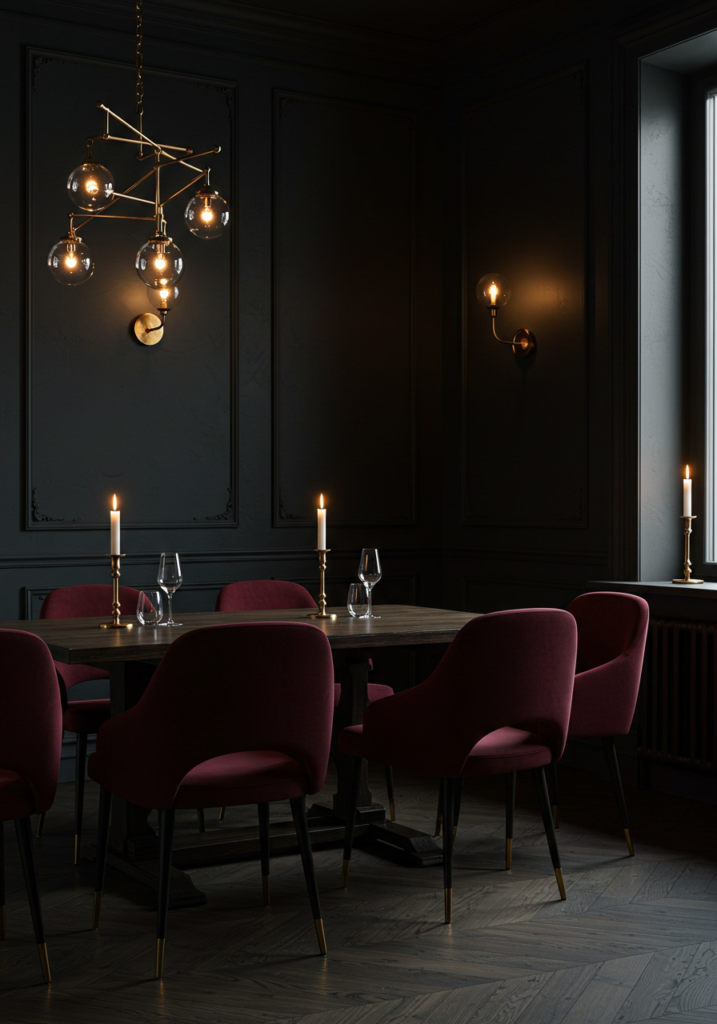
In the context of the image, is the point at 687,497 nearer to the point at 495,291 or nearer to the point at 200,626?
the point at 495,291

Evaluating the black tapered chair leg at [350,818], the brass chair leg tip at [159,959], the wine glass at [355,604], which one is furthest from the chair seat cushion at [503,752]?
the brass chair leg tip at [159,959]

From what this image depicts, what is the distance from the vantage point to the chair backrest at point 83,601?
14.0 ft

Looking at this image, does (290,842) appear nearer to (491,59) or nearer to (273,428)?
(273,428)

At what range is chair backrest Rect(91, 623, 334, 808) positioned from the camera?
277 cm

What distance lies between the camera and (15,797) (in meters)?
2.77

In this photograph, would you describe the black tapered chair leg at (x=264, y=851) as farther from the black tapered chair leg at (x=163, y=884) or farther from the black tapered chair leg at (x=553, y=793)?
the black tapered chair leg at (x=553, y=793)

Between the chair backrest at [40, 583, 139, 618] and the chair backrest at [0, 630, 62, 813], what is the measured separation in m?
1.45

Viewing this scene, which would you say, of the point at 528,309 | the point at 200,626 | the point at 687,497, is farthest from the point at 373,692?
the point at 528,309

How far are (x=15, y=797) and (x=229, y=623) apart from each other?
3.70ft

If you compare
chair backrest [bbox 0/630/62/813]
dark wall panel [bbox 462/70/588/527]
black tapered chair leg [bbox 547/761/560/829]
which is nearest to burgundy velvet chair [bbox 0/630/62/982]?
chair backrest [bbox 0/630/62/813]

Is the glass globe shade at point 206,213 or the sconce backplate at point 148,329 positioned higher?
the glass globe shade at point 206,213

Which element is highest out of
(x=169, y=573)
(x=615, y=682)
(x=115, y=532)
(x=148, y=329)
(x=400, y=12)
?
(x=400, y=12)

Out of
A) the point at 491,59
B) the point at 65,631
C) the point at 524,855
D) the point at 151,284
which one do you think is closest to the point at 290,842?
the point at 524,855

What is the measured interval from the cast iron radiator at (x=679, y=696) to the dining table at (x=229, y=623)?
1.08 metres
